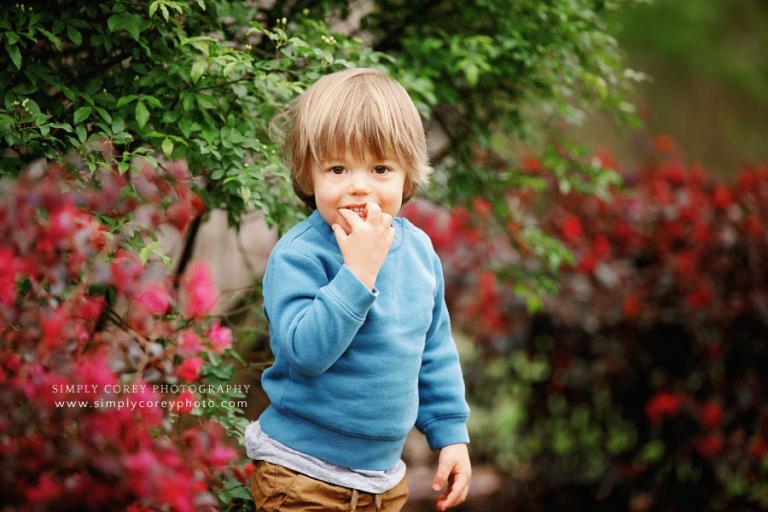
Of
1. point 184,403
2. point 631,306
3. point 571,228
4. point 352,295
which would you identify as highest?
point 352,295

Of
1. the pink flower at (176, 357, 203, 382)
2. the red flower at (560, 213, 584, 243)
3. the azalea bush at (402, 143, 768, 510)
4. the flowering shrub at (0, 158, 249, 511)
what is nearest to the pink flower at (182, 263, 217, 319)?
the flowering shrub at (0, 158, 249, 511)

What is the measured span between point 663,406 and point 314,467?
2.85m

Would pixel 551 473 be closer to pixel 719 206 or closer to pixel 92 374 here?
pixel 719 206

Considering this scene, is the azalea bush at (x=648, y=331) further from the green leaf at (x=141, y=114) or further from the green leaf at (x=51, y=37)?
the green leaf at (x=51, y=37)

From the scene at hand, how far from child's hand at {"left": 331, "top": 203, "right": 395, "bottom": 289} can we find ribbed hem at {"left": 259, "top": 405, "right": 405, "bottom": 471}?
366 mm

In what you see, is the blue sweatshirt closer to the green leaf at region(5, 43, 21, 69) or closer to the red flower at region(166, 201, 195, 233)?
the red flower at region(166, 201, 195, 233)

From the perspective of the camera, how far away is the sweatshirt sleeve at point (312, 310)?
170cm

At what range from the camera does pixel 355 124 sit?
6.02 ft

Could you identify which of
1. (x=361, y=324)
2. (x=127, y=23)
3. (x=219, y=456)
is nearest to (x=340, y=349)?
(x=361, y=324)

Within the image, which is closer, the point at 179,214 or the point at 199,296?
the point at 199,296

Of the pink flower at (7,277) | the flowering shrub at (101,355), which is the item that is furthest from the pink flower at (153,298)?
the pink flower at (7,277)

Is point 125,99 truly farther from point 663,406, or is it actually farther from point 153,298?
point 663,406

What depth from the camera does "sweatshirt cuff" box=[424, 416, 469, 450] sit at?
210 centimetres

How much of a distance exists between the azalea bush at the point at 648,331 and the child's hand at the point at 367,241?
227cm
